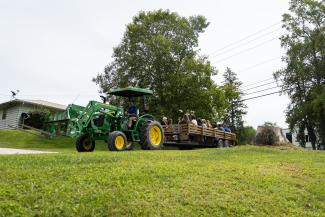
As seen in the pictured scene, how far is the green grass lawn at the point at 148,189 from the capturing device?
633 centimetres

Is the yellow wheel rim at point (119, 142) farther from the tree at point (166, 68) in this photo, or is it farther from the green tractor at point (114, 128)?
the tree at point (166, 68)

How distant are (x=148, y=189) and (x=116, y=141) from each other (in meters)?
7.62

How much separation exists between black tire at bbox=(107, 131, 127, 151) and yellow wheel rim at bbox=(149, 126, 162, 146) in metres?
1.92

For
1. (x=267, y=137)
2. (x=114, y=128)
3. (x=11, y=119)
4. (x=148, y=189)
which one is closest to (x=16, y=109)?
(x=11, y=119)

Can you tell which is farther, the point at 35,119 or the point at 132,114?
the point at 35,119

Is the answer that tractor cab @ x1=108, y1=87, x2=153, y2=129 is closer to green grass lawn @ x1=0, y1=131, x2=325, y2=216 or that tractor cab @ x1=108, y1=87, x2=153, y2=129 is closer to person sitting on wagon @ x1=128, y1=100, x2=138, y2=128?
person sitting on wagon @ x1=128, y1=100, x2=138, y2=128

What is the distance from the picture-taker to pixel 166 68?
3700 cm

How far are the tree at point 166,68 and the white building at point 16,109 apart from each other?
8.08 meters

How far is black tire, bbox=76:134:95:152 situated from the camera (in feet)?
53.2

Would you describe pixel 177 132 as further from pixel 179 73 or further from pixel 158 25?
pixel 158 25

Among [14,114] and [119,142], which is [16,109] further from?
[119,142]

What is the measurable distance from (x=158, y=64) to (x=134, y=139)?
2115 cm

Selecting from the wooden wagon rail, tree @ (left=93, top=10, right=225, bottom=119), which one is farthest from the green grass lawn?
tree @ (left=93, top=10, right=225, bottom=119)

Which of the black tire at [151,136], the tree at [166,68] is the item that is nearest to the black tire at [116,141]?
the black tire at [151,136]
